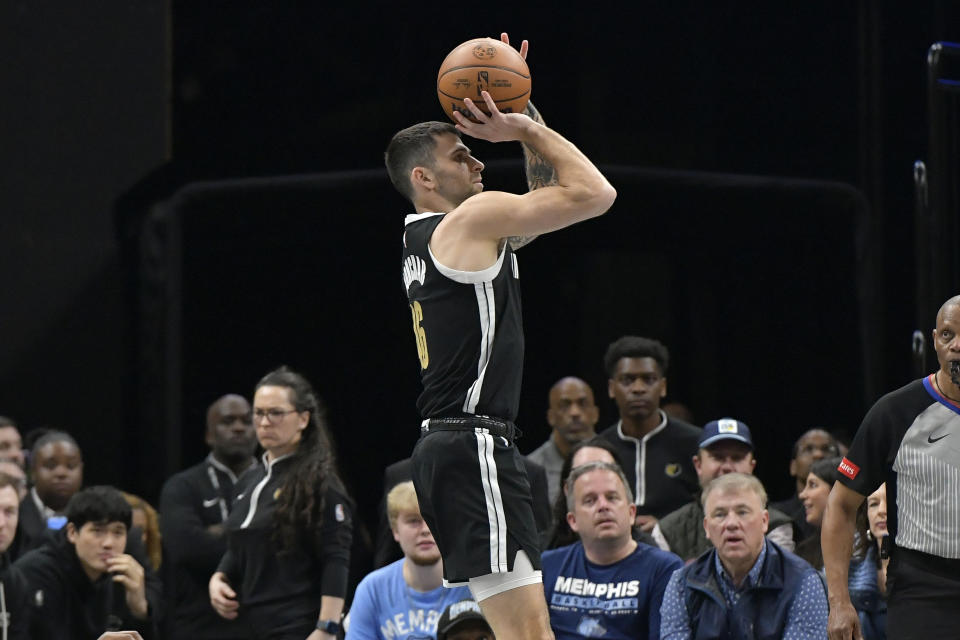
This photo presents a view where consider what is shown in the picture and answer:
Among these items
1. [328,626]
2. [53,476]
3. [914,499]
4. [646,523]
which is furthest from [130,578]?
[914,499]

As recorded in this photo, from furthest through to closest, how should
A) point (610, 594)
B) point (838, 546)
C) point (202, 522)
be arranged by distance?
1. point (202, 522)
2. point (610, 594)
3. point (838, 546)

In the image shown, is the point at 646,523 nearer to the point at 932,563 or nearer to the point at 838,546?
the point at 838,546

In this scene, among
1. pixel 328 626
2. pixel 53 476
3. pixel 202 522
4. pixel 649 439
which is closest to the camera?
pixel 328 626

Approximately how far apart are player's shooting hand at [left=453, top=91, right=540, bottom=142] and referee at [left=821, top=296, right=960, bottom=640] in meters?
1.76

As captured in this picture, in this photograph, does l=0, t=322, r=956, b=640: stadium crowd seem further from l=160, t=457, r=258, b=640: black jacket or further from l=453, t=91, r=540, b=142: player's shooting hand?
l=453, t=91, r=540, b=142: player's shooting hand

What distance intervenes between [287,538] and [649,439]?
1.97 m

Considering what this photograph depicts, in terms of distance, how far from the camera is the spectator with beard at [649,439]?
7.37 m

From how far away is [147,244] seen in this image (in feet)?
33.9

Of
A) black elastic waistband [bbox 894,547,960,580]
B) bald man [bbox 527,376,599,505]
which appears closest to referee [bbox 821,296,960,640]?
black elastic waistband [bbox 894,547,960,580]

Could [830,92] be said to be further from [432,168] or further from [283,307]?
[432,168]

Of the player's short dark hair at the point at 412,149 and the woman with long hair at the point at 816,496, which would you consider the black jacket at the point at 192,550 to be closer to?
the woman with long hair at the point at 816,496

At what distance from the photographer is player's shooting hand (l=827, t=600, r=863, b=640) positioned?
16.8ft

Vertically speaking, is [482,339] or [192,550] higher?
[482,339]

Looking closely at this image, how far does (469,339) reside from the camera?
432 cm
